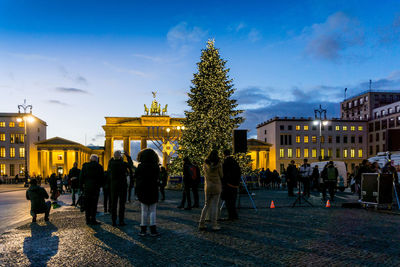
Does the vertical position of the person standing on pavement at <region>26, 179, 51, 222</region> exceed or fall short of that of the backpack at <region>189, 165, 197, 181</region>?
it falls short

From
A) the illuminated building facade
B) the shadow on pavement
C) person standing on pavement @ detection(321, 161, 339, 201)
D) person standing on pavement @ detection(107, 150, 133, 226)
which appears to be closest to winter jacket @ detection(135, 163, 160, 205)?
person standing on pavement @ detection(107, 150, 133, 226)

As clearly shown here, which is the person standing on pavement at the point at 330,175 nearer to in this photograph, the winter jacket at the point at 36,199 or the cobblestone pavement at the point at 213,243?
the cobblestone pavement at the point at 213,243

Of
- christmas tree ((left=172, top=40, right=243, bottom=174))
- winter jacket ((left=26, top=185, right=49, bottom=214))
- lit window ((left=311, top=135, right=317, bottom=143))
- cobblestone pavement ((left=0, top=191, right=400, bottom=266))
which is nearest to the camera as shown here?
cobblestone pavement ((left=0, top=191, right=400, bottom=266))

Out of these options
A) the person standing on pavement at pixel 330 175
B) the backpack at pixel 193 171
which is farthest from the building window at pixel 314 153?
the backpack at pixel 193 171

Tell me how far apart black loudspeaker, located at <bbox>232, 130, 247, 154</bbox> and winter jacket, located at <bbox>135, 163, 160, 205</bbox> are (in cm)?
628

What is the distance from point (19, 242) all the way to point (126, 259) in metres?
2.88

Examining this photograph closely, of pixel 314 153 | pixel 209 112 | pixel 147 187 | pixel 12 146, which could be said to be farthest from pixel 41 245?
pixel 314 153

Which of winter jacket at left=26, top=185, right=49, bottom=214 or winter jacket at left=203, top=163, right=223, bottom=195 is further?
winter jacket at left=26, top=185, right=49, bottom=214

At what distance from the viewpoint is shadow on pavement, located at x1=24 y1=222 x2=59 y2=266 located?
224 inches

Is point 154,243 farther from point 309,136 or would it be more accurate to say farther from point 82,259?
point 309,136

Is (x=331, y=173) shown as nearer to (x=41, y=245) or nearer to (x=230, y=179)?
(x=230, y=179)

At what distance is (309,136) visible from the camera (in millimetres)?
77562

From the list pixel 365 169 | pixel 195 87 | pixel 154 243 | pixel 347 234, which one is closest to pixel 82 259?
pixel 154 243

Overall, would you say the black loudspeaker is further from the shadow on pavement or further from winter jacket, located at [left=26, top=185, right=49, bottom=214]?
the shadow on pavement
